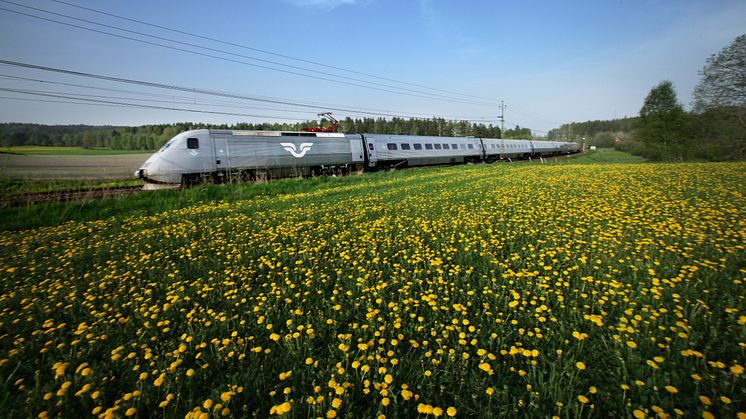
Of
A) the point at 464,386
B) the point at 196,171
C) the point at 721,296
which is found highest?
the point at 196,171

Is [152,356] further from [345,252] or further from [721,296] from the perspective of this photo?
[721,296]

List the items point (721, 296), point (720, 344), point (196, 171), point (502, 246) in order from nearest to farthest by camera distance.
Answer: point (720, 344) → point (721, 296) → point (502, 246) → point (196, 171)

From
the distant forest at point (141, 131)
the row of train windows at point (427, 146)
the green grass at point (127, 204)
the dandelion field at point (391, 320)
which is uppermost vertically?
the distant forest at point (141, 131)

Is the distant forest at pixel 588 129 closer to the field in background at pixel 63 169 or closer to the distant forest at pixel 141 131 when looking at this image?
the distant forest at pixel 141 131

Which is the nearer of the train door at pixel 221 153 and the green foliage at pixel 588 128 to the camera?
the train door at pixel 221 153

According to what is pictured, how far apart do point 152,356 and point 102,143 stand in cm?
11900

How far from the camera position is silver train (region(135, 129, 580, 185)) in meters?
14.3

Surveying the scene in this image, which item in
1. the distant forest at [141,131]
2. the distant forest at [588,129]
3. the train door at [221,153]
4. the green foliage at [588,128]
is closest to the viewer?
the train door at [221,153]

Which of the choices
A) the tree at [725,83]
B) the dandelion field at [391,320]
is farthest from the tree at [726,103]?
the dandelion field at [391,320]

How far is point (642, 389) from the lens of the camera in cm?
186

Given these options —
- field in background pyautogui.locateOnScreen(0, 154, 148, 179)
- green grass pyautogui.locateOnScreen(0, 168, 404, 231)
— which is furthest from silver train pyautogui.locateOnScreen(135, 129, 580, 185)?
field in background pyautogui.locateOnScreen(0, 154, 148, 179)

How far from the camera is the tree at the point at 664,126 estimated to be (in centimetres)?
3331

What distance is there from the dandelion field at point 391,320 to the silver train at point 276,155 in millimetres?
9378

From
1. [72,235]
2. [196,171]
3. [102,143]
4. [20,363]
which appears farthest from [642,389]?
[102,143]
